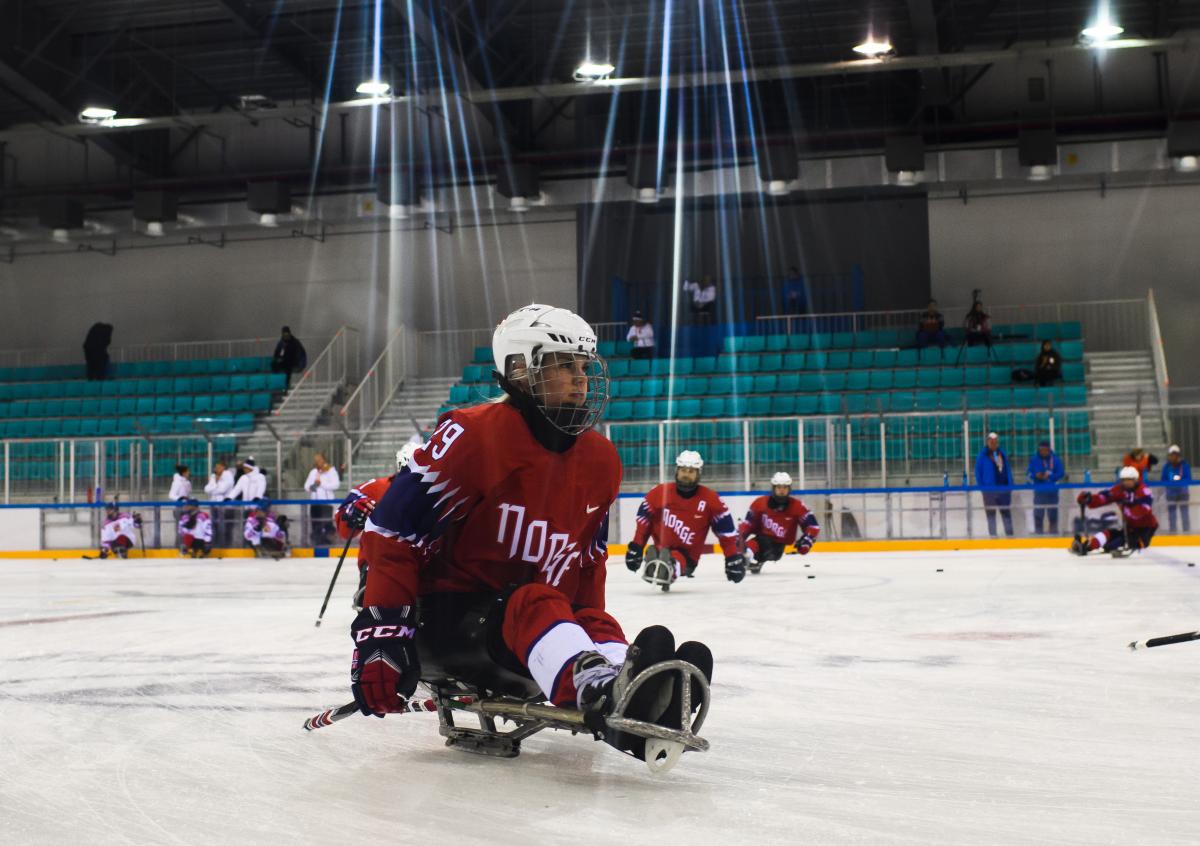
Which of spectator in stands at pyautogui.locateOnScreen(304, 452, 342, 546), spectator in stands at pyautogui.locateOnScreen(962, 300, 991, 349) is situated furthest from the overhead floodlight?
spectator in stands at pyautogui.locateOnScreen(962, 300, 991, 349)

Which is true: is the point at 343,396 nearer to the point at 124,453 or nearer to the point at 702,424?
the point at 124,453

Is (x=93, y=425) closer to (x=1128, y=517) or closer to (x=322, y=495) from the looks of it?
(x=322, y=495)

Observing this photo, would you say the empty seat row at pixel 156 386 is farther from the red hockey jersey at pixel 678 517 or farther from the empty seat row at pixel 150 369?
the red hockey jersey at pixel 678 517

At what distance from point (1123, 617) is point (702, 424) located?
10.4 metres

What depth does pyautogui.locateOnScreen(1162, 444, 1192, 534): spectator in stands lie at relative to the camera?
51.5 ft

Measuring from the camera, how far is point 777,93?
23.2 m

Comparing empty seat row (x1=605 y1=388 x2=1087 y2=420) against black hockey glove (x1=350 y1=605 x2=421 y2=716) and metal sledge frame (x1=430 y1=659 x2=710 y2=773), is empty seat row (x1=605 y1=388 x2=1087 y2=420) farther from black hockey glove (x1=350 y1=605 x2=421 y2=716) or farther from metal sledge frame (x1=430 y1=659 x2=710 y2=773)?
black hockey glove (x1=350 y1=605 x2=421 y2=716)

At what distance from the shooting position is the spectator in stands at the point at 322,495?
715 inches

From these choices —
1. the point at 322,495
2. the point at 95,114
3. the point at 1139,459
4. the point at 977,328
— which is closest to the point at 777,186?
the point at 977,328

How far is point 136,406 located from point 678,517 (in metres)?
16.4

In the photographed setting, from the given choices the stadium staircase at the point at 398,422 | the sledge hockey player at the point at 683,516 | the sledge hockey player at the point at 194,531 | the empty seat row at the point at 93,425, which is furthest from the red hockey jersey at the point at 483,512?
the empty seat row at the point at 93,425

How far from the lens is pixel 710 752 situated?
336cm

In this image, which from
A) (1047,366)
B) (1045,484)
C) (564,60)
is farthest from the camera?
(564,60)

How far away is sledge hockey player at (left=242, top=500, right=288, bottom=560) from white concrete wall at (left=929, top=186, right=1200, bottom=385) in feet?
43.4
